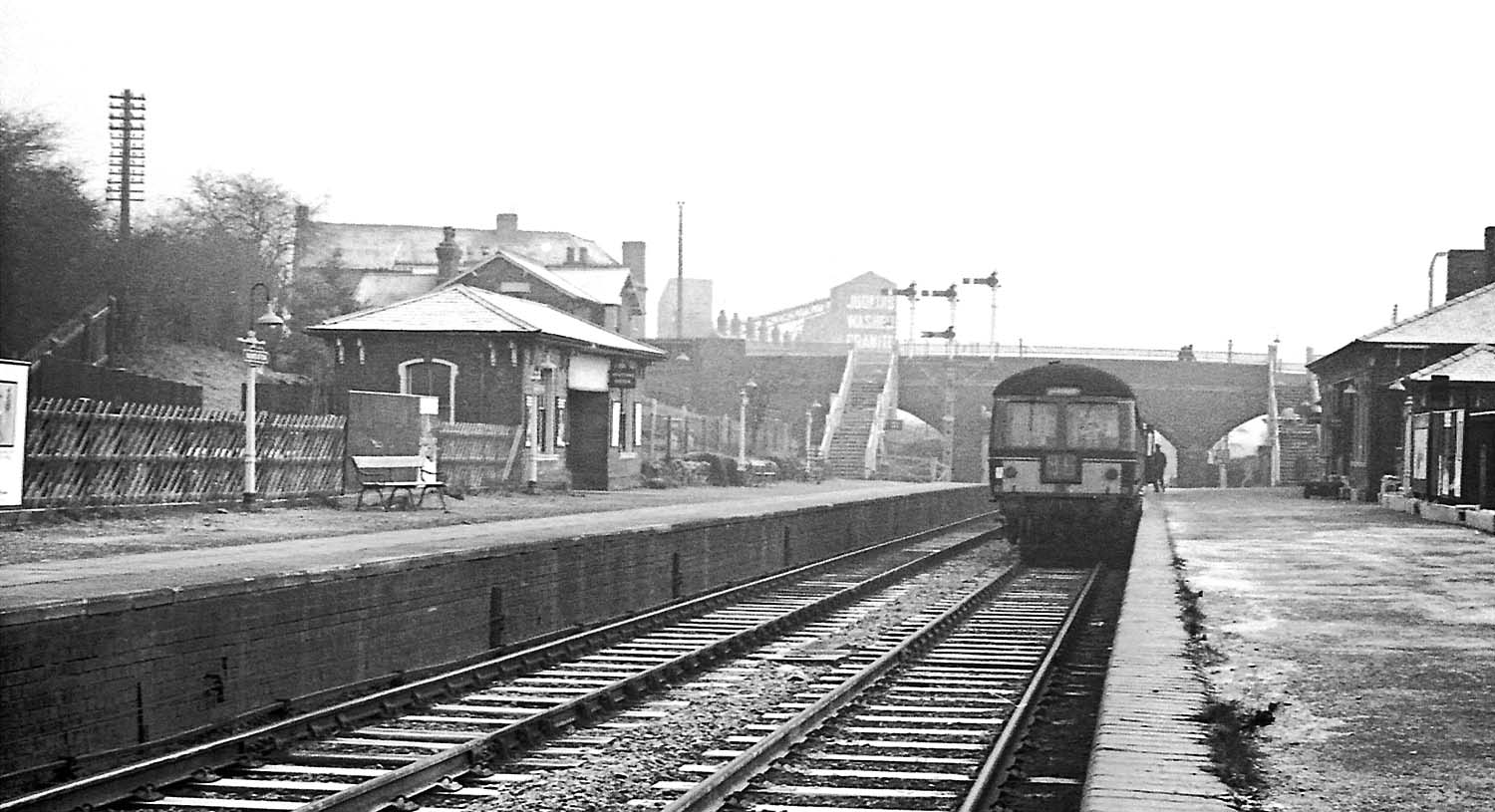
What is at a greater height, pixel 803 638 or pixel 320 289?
pixel 320 289

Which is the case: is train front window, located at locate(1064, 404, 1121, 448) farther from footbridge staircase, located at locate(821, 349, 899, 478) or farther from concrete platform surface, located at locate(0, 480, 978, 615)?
footbridge staircase, located at locate(821, 349, 899, 478)

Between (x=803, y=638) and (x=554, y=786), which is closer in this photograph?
(x=554, y=786)

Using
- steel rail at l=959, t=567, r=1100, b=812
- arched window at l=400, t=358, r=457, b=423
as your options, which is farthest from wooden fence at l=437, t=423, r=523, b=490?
steel rail at l=959, t=567, r=1100, b=812

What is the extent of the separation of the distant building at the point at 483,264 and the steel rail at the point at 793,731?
43.0 metres

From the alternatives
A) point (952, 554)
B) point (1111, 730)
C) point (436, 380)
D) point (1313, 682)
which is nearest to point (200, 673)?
point (1111, 730)

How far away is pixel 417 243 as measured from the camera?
95750 millimetres

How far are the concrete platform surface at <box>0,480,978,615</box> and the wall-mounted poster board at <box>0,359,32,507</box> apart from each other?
0.95 m

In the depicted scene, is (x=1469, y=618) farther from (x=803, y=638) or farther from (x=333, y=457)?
(x=333, y=457)

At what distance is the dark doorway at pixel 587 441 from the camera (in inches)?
1479

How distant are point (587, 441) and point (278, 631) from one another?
87.0 feet

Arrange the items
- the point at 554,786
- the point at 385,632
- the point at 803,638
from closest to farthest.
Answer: the point at 554,786 < the point at 385,632 < the point at 803,638

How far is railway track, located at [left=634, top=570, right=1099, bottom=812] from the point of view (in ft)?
28.7

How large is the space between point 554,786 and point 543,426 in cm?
2628

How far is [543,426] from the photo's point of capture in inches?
1378
